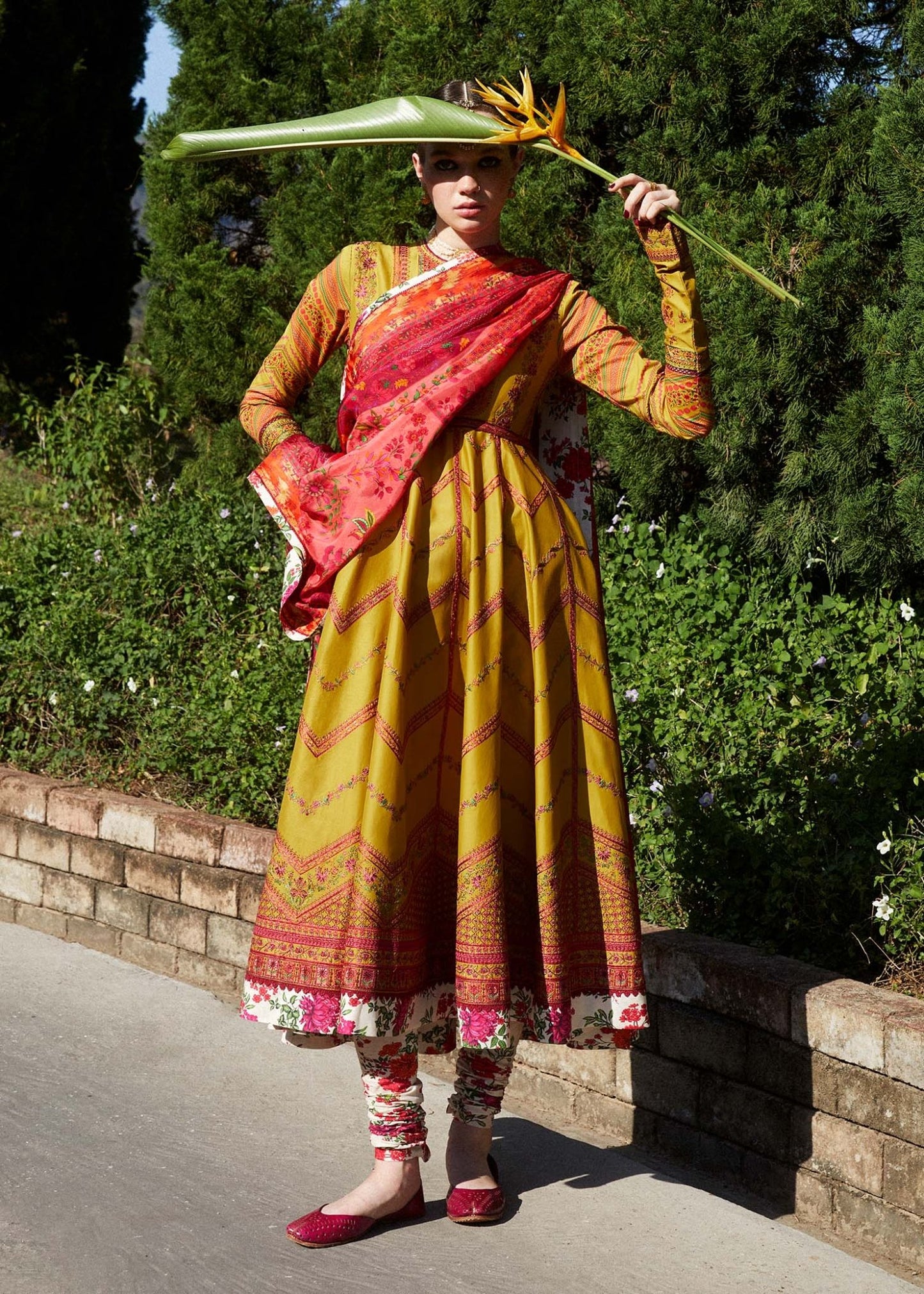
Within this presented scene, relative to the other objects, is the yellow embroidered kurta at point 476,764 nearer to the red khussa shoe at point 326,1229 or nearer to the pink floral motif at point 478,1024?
the pink floral motif at point 478,1024

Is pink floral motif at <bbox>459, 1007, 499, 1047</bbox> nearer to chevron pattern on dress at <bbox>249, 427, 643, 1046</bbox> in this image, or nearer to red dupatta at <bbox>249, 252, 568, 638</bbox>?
chevron pattern on dress at <bbox>249, 427, 643, 1046</bbox>

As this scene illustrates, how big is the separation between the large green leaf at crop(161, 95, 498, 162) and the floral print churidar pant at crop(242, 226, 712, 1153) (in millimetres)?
252

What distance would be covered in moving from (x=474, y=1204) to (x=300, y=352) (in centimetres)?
165

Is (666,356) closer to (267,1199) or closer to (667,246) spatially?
(667,246)

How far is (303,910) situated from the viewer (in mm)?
2631

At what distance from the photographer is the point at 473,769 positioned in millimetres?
2604

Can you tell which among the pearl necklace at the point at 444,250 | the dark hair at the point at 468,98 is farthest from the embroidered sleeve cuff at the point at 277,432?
the dark hair at the point at 468,98

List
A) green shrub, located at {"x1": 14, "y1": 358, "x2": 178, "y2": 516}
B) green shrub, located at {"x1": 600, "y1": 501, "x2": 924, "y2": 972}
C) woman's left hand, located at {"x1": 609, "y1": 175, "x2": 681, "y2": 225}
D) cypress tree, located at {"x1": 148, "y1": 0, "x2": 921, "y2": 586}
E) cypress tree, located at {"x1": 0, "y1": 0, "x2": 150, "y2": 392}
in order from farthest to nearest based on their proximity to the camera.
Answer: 1. cypress tree, located at {"x1": 0, "y1": 0, "x2": 150, "y2": 392}
2. green shrub, located at {"x1": 14, "y1": 358, "x2": 178, "y2": 516}
3. cypress tree, located at {"x1": 148, "y1": 0, "x2": 921, "y2": 586}
4. green shrub, located at {"x1": 600, "y1": 501, "x2": 924, "y2": 972}
5. woman's left hand, located at {"x1": 609, "y1": 175, "x2": 681, "y2": 225}

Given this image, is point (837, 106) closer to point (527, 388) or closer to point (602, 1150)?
point (527, 388)

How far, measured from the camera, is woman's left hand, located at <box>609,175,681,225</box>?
2.50 meters

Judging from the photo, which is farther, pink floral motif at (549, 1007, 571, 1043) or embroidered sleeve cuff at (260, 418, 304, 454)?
embroidered sleeve cuff at (260, 418, 304, 454)

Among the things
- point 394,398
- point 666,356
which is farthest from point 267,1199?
point 666,356

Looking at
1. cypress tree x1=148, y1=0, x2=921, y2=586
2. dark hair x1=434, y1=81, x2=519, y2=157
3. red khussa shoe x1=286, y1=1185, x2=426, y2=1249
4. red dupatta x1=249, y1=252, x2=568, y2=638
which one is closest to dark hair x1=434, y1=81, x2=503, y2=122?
dark hair x1=434, y1=81, x2=519, y2=157

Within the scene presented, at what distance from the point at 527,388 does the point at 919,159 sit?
1969mm
